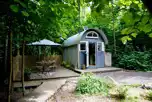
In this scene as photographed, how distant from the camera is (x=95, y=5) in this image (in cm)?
122

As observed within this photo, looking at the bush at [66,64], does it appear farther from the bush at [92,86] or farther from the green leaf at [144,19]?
the green leaf at [144,19]

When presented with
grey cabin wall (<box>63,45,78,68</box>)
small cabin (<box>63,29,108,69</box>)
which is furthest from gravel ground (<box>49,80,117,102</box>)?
grey cabin wall (<box>63,45,78,68</box>)

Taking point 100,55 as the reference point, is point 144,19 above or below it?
above

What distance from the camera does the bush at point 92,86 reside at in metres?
5.62

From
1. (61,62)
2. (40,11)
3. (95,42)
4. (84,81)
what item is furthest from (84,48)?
(40,11)

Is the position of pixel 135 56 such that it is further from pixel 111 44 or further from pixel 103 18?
pixel 103 18

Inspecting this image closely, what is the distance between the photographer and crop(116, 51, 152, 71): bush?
40.8 ft

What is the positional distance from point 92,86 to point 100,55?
7.17 m

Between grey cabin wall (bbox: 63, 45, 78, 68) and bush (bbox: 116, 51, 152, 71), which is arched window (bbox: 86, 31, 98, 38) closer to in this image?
grey cabin wall (bbox: 63, 45, 78, 68)

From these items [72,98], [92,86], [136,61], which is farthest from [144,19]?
[136,61]

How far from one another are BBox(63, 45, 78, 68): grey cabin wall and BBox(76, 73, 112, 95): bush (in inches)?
251

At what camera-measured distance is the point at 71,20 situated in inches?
152

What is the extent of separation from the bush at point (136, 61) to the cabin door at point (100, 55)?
5.24 ft

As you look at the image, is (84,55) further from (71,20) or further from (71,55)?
(71,20)
